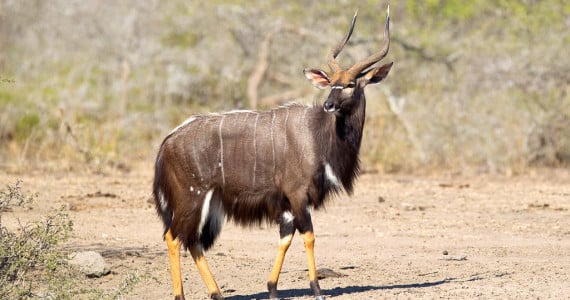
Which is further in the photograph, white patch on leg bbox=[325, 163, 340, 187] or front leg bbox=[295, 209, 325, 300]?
white patch on leg bbox=[325, 163, 340, 187]

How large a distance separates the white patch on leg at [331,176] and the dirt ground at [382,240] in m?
0.84

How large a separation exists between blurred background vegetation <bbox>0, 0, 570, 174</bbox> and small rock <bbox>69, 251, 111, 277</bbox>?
6.78 meters

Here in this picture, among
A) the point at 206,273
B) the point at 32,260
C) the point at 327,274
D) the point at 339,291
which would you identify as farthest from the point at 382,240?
the point at 32,260

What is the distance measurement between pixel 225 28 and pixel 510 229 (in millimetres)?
11102

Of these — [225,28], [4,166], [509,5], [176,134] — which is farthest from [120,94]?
[176,134]

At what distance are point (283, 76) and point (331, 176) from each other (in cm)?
1267

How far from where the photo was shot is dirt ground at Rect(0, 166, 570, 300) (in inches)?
326

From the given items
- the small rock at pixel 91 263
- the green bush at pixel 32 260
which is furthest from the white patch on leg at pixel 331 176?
the small rock at pixel 91 263

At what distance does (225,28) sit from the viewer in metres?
21.1

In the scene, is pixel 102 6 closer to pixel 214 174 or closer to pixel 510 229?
pixel 510 229

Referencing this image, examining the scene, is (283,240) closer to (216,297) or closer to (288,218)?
(288,218)

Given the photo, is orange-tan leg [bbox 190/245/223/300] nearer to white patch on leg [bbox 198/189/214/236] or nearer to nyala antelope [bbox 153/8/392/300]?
nyala antelope [bbox 153/8/392/300]

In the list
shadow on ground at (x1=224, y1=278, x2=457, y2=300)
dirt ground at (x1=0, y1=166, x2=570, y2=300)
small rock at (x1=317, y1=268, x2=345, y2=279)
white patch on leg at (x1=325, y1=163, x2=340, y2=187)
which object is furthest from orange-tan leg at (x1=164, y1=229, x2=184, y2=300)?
small rock at (x1=317, y1=268, x2=345, y2=279)

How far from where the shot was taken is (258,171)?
25.3ft
